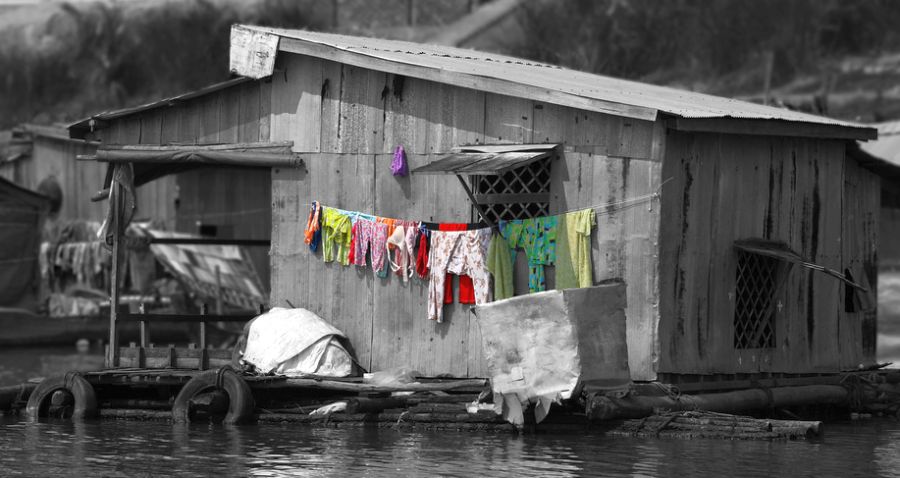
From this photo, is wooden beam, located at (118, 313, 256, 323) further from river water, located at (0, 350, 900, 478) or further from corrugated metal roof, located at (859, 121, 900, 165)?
corrugated metal roof, located at (859, 121, 900, 165)

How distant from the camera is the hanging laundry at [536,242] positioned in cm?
1611

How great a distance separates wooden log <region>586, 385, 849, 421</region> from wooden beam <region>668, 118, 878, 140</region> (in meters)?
2.77

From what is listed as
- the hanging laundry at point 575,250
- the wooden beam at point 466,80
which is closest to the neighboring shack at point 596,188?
the wooden beam at point 466,80

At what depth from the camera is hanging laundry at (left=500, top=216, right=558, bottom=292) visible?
16.1 meters

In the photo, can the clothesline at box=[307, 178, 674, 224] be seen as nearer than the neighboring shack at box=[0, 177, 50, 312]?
Yes

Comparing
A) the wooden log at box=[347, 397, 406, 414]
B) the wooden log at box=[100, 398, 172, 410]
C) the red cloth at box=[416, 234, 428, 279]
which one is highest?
the red cloth at box=[416, 234, 428, 279]

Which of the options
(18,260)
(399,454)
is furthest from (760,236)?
(18,260)

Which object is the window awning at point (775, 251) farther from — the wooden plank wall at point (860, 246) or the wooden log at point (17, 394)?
the wooden log at point (17, 394)

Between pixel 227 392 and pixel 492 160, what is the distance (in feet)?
12.9

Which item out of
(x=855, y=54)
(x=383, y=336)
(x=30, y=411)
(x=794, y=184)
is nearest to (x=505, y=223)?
(x=383, y=336)

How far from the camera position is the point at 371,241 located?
17.4 meters

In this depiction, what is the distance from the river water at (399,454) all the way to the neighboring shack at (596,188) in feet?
4.70

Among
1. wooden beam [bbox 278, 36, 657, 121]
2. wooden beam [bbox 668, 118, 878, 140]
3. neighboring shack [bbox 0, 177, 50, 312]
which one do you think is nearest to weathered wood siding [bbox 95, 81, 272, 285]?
wooden beam [bbox 278, 36, 657, 121]

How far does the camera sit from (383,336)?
57.4 feet
